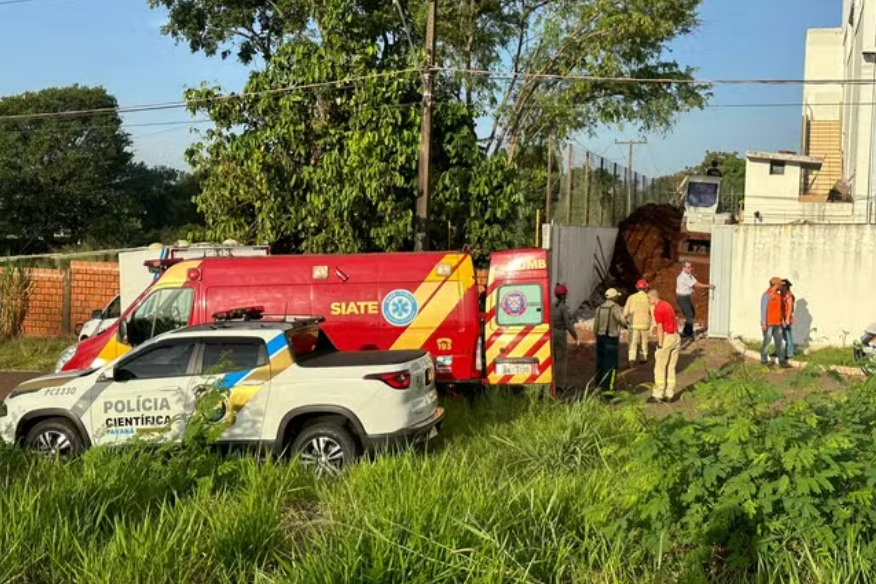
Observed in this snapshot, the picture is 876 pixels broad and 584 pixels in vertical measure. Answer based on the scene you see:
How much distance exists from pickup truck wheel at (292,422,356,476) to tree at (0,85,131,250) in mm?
36757

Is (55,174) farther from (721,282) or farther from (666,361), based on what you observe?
(666,361)

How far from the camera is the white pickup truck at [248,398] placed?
6.84 m

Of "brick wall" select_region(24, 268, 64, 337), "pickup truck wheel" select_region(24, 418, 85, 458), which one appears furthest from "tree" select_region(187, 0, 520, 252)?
"pickup truck wheel" select_region(24, 418, 85, 458)

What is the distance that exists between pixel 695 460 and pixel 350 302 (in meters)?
6.29

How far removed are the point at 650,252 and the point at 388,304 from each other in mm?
16321

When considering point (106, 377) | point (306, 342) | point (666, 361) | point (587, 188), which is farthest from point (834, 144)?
point (106, 377)

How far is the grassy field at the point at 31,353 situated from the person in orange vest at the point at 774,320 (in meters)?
12.9

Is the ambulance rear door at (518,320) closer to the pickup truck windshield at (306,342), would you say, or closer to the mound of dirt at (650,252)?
the pickup truck windshield at (306,342)

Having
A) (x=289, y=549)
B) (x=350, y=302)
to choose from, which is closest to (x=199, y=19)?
(x=350, y=302)

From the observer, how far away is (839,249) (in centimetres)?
1550

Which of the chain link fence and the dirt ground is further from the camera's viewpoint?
the chain link fence

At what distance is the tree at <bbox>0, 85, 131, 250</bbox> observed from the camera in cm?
3975

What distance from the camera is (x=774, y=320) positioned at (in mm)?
13305

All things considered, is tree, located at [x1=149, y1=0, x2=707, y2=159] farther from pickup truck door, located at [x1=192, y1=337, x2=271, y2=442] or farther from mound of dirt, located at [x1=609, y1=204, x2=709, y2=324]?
pickup truck door, located at [x1=192, y1=337, x2=271, y2=442]
